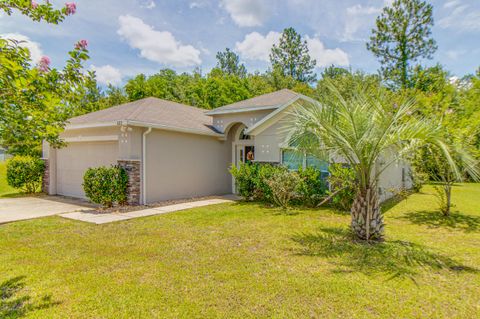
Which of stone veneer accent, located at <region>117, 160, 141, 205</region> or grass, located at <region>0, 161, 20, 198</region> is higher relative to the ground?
stone veneer accent, located at <region>117, 160, 141, 205</region>

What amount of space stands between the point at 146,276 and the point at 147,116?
895cm

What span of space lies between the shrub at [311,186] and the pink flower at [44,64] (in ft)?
31.2

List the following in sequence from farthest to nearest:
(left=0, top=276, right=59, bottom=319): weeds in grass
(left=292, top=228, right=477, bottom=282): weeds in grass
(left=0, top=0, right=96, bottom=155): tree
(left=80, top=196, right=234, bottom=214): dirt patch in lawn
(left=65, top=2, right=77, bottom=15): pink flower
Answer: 1. (left=80, top=196, right=234, bottom=214): dirt patch in lawn
2. (left=292, top=228, right=477, bottom=282): weeds in grass
3. (left=0, top=276, right=59, bottom=319): weeds in grass
4. (left=65, top=2, right=77, bottom=15): pink flower
5. (left=0, top=0, right=96, bottom=155): tree

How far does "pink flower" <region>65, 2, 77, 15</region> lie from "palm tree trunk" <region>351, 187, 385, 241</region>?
678 cm

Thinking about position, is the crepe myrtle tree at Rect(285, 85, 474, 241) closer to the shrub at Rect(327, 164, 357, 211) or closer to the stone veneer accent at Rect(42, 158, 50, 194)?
the shrub at Rect(327, 164, 357, 211)

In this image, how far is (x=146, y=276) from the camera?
518cm

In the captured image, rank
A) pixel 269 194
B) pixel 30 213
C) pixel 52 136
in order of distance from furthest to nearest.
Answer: pixel 269 194 → pixel 30 213 → pixel 52 136

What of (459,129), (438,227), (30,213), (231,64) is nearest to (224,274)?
(438,227)

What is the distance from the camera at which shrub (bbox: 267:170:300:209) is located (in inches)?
451

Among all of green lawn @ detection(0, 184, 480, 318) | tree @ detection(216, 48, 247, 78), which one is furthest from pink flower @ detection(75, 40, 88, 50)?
tree @ detection(216, 48, 247, 78)

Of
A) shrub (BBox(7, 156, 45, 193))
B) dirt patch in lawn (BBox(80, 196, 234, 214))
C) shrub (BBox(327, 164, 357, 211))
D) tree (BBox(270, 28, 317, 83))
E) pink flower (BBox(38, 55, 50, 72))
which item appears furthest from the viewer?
tree (BBox(270, 28, 317, 83))

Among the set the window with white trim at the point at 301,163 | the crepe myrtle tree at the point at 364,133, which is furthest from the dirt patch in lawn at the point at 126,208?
the crepe myrtle tree at the point at 364,133

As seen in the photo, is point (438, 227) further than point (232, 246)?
Yes

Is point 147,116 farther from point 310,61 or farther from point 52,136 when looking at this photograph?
point 310,61
